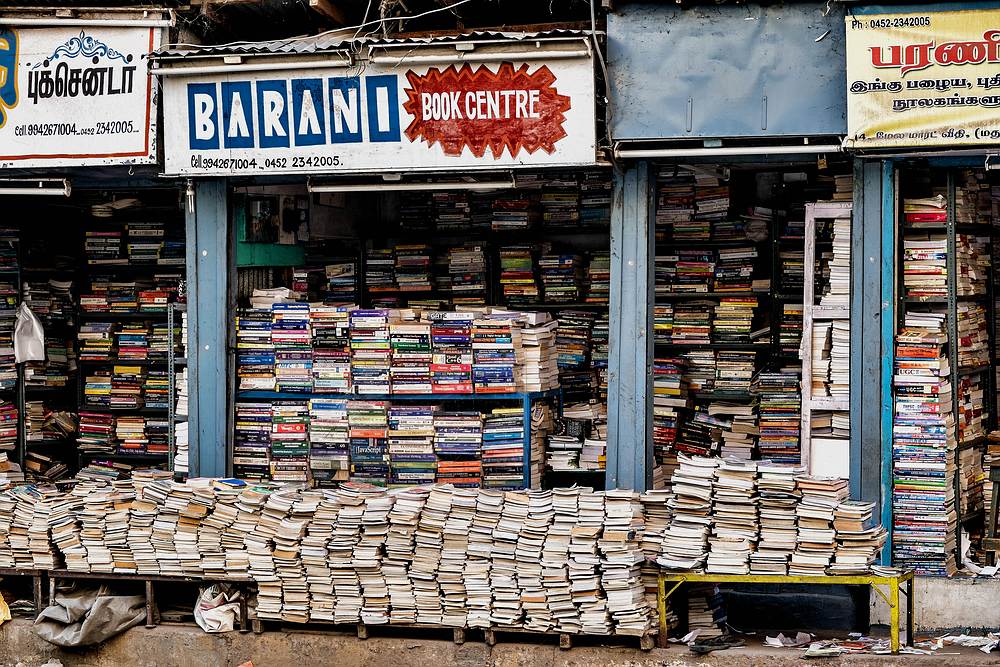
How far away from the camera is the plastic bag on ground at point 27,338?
1220 centimetres

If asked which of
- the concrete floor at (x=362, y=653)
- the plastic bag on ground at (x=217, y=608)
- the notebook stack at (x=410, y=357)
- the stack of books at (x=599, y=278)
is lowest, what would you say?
the concrete floor at (x=362, y=653)

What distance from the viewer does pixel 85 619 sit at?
930 centimetres

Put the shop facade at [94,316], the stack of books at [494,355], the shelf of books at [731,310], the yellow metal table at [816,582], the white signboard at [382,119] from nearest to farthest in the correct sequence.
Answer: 1. the yellow metal table at [816,582]
2. the white signboard at [382,119]
3. the stack of books at [494,355]
4. the shelf of books at [731,310]
5. the shop facade at [94,316]

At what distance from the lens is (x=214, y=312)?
1016 cm

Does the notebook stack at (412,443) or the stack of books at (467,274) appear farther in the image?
the stack of books at (467,274)

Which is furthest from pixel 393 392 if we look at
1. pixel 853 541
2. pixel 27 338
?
pixel 27 338

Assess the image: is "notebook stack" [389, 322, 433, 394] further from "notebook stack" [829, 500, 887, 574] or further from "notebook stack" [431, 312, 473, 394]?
"notebook stack" [829, 500, 887, 574]

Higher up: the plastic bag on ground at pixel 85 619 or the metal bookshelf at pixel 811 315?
the metal bookshelf at pixel 811 315

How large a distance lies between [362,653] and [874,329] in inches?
174

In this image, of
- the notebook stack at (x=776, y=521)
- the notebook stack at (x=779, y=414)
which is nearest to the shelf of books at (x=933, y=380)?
the notebook stack at (x=776, y=521)

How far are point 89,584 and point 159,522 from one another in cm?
103

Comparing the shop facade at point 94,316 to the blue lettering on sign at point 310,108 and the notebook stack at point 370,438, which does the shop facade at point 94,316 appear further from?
the blue lettering on sign at point 310,108

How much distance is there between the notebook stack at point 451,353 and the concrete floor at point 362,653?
204 centimetres

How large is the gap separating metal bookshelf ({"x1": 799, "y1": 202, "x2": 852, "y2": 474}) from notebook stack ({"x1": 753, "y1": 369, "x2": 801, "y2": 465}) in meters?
1.84
